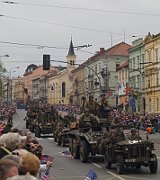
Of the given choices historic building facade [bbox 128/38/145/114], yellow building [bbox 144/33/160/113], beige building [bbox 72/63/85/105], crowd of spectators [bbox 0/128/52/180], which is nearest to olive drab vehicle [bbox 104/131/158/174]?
crowd of spectators [bbox 0/128/52/180]

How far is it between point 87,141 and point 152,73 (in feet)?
162

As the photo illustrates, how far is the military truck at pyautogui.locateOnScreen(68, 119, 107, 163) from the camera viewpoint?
19.2 m

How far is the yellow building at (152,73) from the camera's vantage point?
2588 inches

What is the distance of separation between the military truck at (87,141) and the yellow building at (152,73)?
148 ft

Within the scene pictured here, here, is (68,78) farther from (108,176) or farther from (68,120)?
(108,176)

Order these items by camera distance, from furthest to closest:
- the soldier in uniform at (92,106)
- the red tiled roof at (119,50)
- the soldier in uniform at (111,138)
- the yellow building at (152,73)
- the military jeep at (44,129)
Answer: the red tiled roof at (119,50)
the yellow building at (152,73)
the military jeep at (44,129)
the soldier in uniform at (92,106)
the soldier in uniform at (111,138)

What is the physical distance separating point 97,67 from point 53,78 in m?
56.6

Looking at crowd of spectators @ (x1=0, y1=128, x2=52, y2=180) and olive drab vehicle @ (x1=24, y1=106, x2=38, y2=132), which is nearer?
crowd of spectators @ (x1=0, y1=128, x2=52, y2=180)

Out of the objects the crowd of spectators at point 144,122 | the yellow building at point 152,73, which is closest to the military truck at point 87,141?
the crowd of spectators at point 144,122

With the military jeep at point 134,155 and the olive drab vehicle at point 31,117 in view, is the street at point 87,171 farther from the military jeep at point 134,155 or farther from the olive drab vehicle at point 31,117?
the olive drab vehicle at point 31,117

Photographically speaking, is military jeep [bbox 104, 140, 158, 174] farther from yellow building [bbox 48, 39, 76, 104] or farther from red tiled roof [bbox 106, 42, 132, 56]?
yellow building [bbox 48, 39, 76, 104]

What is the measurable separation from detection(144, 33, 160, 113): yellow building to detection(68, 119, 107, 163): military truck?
45.0 meters

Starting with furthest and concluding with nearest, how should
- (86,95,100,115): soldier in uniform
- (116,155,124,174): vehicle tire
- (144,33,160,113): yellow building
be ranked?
(144,33,160,113): yellow building → (86,95,100,115): soldier in uniform → (116,155,124,174): vehicle tire

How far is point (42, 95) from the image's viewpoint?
165 m
